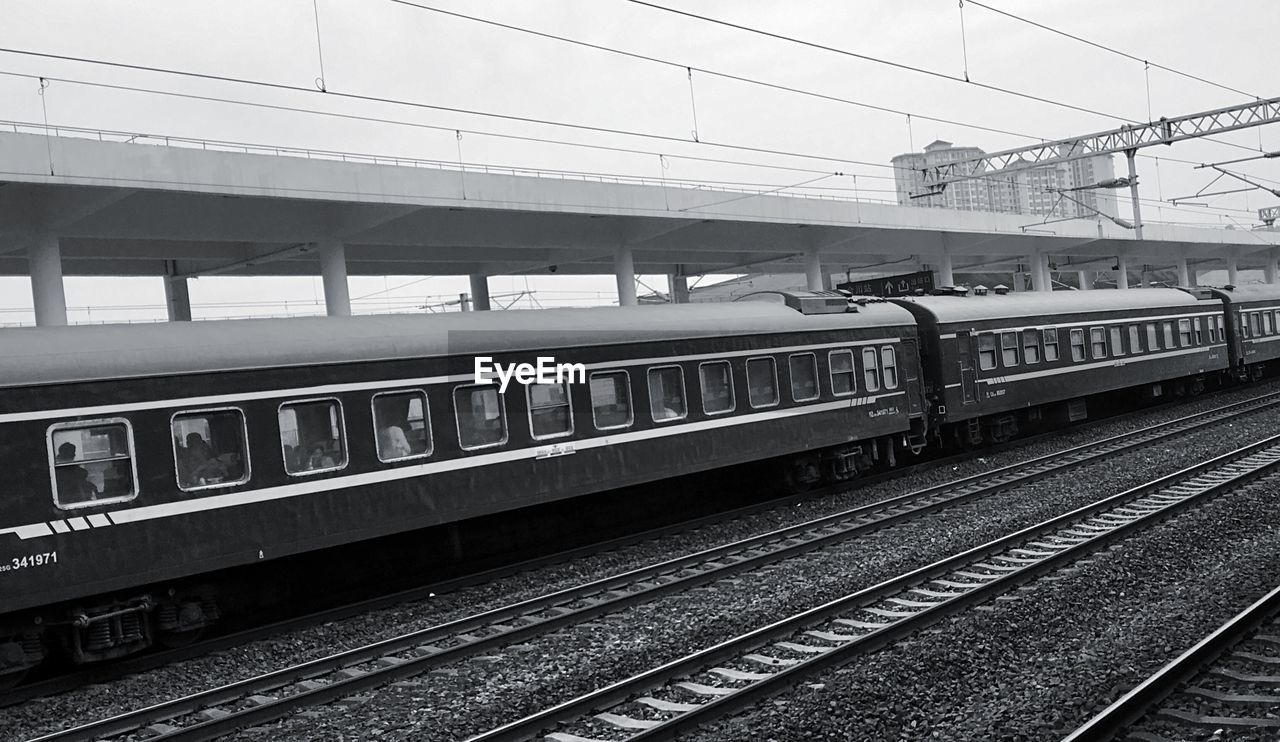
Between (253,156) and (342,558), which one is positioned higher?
(253,156)

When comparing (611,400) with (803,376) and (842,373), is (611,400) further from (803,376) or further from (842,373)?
(842,373)

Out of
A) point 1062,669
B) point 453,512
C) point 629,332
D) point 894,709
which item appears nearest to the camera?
point 894,709

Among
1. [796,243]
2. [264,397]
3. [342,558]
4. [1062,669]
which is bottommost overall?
[1062,669]

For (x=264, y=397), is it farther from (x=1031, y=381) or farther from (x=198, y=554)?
(x=1031, y=381)

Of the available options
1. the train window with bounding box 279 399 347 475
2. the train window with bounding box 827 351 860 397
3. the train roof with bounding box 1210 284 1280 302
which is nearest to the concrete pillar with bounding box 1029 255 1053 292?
the train roof with bounding box 1210 284 1280 302

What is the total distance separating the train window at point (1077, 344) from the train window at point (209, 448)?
62.8ft

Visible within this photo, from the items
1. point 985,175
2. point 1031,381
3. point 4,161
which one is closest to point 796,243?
point 985,175

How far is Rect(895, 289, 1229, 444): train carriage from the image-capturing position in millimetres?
20406

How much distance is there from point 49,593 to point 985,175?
2646cm

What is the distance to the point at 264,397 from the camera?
35.4ft

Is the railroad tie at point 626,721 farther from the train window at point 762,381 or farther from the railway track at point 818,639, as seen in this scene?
the train window at point 762,381

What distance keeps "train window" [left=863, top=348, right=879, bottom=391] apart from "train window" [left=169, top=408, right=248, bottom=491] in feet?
35.4

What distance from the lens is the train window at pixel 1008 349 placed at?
21.7m

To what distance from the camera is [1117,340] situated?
26031 millimetres
